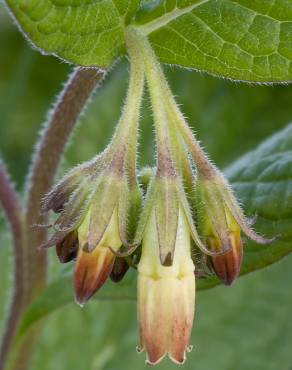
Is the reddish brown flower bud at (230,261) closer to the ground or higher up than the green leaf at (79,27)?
closer to the ground

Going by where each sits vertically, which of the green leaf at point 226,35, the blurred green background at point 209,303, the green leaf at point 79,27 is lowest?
the blurred green background at point 209,303

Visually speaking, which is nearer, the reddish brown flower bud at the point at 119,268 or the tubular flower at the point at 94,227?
the tubular flower at the point at 94,227

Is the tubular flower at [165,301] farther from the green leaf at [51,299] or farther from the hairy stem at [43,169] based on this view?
the green leaf at [51,299]

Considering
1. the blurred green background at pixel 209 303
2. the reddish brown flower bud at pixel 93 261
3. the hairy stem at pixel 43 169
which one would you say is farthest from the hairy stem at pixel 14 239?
the reddish brown flower bud at pixel 93 261

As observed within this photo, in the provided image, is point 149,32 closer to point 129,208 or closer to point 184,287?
point 129,208

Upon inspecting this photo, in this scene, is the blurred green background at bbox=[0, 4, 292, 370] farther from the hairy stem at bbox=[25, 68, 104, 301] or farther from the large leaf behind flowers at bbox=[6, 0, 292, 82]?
the large leaf behind flowers at bbox=[6, 0, 292, 82]

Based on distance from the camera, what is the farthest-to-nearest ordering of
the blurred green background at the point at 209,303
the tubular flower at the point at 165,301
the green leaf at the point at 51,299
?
the blurred green background at the point at 209,303 < the green leaf at the point at 51,299 < the tubular flower at the point at 165,301

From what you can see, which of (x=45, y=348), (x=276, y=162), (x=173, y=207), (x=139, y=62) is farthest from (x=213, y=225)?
(x=45, y=348)

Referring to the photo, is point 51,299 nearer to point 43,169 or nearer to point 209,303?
point 43,169
